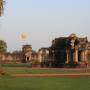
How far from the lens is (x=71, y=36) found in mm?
61938

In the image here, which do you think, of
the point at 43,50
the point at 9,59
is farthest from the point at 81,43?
the point at 9,59
